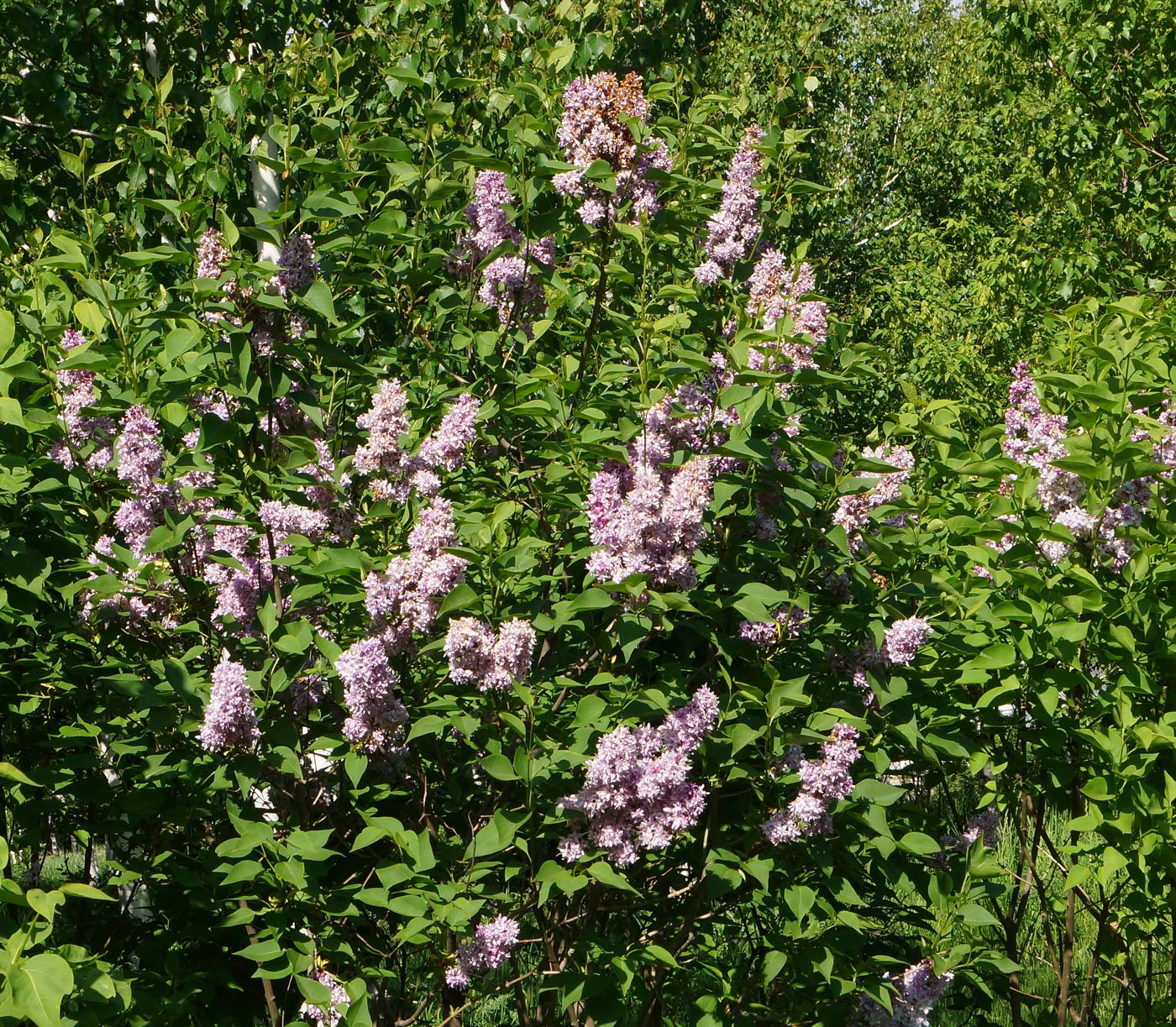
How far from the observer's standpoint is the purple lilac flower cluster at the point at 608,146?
2.77 m

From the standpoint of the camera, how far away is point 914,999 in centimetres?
288

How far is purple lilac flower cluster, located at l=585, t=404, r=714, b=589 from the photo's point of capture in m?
2.40

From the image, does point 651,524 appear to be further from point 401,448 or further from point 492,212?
point 492,212

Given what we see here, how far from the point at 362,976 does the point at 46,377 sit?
1.52m

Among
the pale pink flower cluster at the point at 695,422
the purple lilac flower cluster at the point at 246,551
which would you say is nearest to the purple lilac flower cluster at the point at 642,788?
the pale pink flower cluster at the point at 695,422

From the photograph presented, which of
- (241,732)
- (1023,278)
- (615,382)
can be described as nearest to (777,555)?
(615,382)

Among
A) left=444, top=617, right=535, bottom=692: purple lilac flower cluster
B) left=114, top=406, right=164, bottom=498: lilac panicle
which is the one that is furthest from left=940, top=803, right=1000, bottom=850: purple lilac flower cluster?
left=114, top=406, right=164, bottom=498: lilac panicle

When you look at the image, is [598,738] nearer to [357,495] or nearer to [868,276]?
[357,495]

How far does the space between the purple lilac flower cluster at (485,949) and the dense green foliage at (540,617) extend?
0.04 m

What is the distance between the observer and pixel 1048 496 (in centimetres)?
317

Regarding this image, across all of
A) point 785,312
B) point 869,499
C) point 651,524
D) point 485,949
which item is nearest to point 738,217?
point 785,312

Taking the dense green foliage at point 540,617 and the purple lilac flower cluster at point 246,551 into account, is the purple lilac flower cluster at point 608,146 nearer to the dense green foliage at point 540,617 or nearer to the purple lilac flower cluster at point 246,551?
the dense green foliage at point 540,617

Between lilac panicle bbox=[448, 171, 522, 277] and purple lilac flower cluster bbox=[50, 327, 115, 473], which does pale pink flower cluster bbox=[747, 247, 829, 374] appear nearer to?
lilac panicle bbox=[448, 171, 522, 277]

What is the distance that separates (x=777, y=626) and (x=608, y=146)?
110 cm
